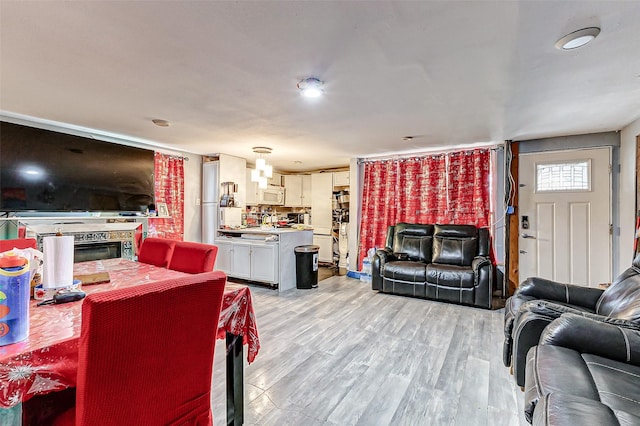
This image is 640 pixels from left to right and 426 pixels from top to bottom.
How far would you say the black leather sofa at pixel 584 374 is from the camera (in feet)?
3.51

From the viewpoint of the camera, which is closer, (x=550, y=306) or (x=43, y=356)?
(x=43, y=356)

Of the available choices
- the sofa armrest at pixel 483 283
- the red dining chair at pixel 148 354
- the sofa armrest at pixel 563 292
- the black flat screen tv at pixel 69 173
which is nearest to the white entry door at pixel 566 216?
the sofa armrest at pixel 483 283

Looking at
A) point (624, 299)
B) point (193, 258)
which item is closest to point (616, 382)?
point (624, 299)

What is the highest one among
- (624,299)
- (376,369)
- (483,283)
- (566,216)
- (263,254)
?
(566,216)

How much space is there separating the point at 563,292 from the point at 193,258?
2.99 meters

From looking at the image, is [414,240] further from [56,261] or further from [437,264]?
[56,261]

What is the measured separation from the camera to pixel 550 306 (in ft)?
6.24

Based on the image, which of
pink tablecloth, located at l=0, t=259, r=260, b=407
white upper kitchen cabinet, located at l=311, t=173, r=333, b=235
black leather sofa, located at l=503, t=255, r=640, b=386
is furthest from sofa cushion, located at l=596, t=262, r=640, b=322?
white upper kitchen cabinet, located at l=311, t=173, r=333, b=235

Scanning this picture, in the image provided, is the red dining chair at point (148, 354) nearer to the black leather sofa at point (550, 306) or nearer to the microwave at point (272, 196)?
the black leather sofa at point (550, 306)

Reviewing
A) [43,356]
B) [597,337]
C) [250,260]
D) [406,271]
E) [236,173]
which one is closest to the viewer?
[43,356]

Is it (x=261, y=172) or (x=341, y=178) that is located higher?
(x=341, y=178)

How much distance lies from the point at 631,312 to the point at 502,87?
180 cm

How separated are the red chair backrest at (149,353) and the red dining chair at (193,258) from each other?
0.98 meters

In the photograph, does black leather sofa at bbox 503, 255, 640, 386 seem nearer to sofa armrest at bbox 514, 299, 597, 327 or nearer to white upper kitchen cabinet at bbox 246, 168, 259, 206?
sofa armrest at bbox 514, 299, 597, 327
